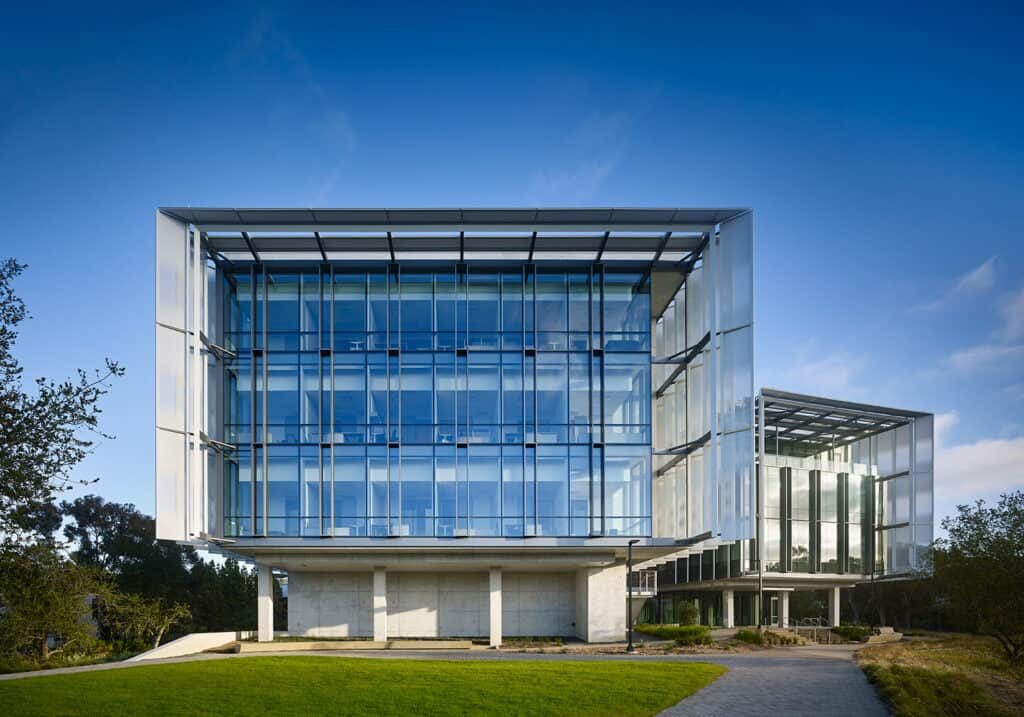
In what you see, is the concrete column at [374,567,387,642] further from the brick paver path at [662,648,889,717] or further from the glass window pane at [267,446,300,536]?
the brick paver path at [662,648,889,717]

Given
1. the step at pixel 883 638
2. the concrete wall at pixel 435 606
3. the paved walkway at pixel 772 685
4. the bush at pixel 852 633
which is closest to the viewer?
the paved walkway at pixel 772 685

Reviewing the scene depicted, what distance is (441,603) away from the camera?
142 ft

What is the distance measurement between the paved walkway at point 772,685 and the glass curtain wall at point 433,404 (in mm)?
6750

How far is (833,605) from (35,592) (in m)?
62.4

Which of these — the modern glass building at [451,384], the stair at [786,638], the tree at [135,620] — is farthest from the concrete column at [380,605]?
the stair at [786,638]

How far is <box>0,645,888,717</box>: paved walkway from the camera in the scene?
20688 mm

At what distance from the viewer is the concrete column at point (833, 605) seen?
65.5 metres

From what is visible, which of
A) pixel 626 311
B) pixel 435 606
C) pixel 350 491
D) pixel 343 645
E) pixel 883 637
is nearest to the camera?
pixel 350 491

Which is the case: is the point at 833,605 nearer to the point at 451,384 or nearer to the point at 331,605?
the point at 331,605

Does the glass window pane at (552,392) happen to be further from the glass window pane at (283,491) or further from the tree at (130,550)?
the tree at (130,550)

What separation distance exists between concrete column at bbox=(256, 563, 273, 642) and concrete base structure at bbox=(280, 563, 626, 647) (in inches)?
102

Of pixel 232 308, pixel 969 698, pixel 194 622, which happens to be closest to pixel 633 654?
pixel 969 698

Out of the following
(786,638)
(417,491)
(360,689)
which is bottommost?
(786,638)

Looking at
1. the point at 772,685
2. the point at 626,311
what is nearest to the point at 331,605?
the point at 626,311
